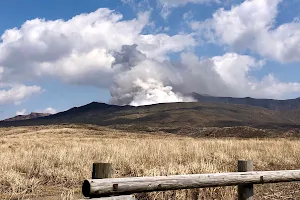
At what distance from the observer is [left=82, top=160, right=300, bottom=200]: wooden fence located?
454cm

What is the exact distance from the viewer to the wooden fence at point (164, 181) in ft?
14.9

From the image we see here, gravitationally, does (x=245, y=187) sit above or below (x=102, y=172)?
below

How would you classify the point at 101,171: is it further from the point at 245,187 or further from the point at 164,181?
the point at 245,187

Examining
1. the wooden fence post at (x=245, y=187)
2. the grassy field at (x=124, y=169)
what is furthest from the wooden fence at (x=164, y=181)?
the grassy field at (x=124, y=169)

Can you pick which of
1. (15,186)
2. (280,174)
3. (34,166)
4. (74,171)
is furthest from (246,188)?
(34,166)

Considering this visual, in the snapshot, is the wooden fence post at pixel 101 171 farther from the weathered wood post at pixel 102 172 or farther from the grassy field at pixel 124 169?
the grassy field at pixel 124 169

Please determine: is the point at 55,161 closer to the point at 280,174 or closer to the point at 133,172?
the point at 133,172

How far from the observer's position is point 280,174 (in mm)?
6398

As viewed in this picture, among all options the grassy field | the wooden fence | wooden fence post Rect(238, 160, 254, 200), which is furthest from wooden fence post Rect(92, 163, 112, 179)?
the grassy field

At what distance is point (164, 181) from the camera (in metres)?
5.07

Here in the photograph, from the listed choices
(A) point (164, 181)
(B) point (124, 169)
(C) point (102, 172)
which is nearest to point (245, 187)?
(A) point (164, 181)

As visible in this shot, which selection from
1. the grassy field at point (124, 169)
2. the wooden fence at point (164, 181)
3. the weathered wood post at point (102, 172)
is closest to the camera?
the wooden fence at point (164, 181)

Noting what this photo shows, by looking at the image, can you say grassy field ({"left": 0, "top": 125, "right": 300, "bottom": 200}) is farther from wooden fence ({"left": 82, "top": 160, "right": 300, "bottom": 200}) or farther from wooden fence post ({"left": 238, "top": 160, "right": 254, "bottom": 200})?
wooden fence ({"left": 82, "top": 160, "right": 300, "bottom": 200})

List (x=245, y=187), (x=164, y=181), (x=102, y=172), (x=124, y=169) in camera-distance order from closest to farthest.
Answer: (x=102, y=172) < (x=164, y=181) < (x=245, y=187) < (x=124, y=169)
